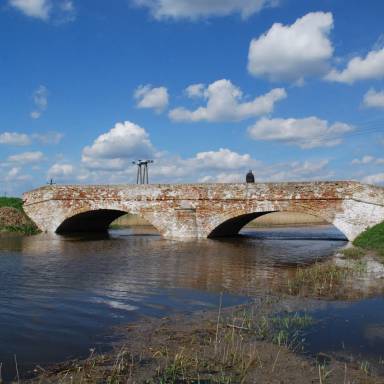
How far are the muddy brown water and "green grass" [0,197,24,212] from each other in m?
11.2

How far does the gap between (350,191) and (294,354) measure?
1630cm

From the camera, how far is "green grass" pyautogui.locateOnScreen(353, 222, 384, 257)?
735 inches

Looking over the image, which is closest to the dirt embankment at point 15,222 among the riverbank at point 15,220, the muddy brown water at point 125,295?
the riverbank at point 15,220

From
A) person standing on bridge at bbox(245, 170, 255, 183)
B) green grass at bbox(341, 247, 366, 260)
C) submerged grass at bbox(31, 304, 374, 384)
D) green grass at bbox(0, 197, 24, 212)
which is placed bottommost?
submerged grass at bbox(31, 304, 374, 384)

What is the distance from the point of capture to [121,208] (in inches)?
1022

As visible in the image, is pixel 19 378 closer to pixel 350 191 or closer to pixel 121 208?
pixel 350 191

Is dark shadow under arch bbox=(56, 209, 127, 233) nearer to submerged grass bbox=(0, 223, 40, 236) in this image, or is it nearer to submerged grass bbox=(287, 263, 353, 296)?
submerged grass bbox=(0, 223, 40, 236)

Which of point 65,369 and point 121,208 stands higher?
point 121,208

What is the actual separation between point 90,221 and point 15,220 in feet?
17.3

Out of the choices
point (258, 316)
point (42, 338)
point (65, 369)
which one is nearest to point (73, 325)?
point (42, 338)

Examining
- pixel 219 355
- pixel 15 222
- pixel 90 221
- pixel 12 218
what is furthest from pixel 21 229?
pixel 219 355

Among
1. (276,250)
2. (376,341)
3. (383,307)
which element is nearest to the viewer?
(376,341)

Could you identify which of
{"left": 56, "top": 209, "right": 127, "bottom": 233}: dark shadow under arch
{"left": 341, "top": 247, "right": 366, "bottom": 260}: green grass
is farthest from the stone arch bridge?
{"left": 341, "top": 247, "right": 366, "bottom": 260}: green grass

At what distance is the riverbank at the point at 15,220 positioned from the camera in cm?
2831
